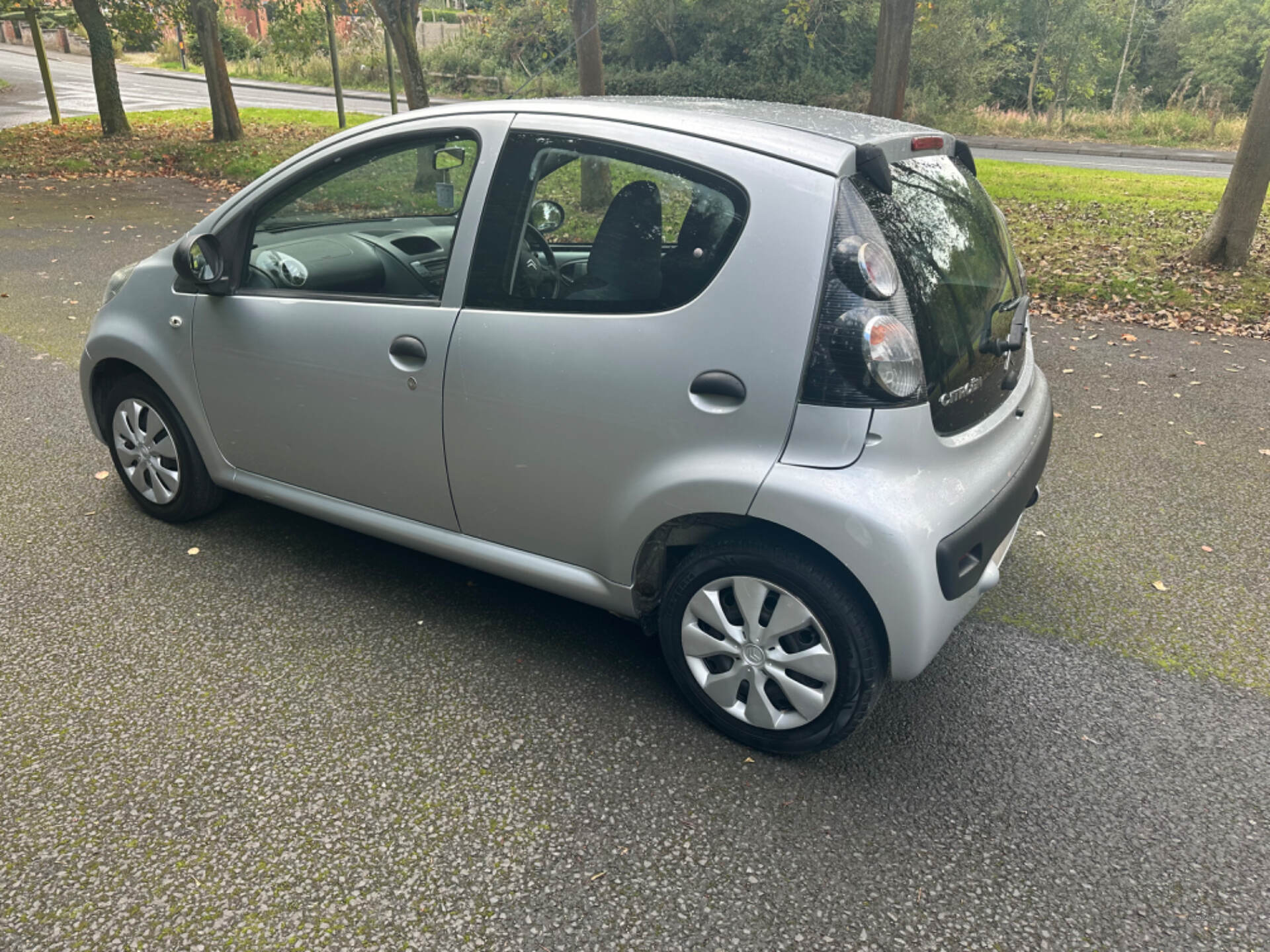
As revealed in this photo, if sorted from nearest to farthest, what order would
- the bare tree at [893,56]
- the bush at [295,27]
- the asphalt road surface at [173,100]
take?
the bare tree at [893,56]
the bush at [295,27]
the asphalt road surface at [173,100]

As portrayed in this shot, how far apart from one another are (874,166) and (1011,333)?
72 centimetres

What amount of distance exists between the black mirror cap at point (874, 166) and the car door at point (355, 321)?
109 centimetres

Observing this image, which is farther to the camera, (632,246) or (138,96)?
(138,96)

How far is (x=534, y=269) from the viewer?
110 inches

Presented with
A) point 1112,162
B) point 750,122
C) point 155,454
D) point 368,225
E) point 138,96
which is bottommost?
point 1112,162

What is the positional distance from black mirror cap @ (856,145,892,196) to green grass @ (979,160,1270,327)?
626 centimetres

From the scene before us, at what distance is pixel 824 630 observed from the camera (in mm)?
2436

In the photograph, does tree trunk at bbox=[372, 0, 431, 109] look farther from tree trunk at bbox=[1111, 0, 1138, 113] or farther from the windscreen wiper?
tree trunk at bbox=[1111, 0, 1138, 113]

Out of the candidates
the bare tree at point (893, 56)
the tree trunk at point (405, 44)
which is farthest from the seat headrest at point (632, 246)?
the tree trunk at point (405, 44)

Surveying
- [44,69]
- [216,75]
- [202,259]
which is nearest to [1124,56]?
[216,75]

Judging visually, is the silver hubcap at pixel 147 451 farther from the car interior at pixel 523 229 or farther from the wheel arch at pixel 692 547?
the wheel arch at pixel 692 547

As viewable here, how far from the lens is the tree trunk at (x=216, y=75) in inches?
626

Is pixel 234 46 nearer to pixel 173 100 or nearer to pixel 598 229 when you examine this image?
pixel 173 100

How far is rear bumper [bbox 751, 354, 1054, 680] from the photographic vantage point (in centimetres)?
229
